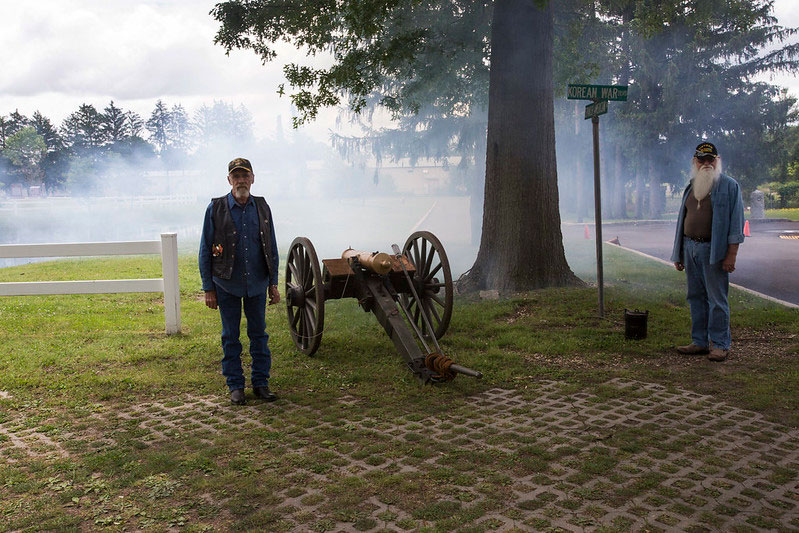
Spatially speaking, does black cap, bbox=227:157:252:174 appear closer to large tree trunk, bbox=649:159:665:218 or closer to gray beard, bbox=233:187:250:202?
gray beard, bbox=233:187:250:202

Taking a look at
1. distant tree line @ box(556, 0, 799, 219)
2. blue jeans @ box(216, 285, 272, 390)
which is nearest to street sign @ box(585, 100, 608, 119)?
blue jeans @ box(216, 285, 272, 390)

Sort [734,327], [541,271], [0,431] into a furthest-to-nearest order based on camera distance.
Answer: [541,271] → [734,327] → [0,431]

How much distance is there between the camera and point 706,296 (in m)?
6.45

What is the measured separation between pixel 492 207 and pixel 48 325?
6.29m

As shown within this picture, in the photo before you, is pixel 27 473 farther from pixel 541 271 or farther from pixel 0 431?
pixel 541 271

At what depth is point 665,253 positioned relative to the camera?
689 inches

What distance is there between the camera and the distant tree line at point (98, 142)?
5244cm

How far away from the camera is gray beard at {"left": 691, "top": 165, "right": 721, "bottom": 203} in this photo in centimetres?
618

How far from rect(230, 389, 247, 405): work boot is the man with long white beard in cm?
411

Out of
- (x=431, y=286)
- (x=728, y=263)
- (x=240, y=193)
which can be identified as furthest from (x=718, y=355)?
(x=240, y=193)

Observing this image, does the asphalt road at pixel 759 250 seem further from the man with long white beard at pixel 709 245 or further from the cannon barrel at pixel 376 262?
the cannon barrel at pixel 376 262

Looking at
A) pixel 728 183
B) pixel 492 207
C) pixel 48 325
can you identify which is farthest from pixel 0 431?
pixel 492 207

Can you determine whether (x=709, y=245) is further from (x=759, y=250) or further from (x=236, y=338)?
(x=759, y=250)

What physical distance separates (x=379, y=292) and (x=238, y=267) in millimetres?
1512
